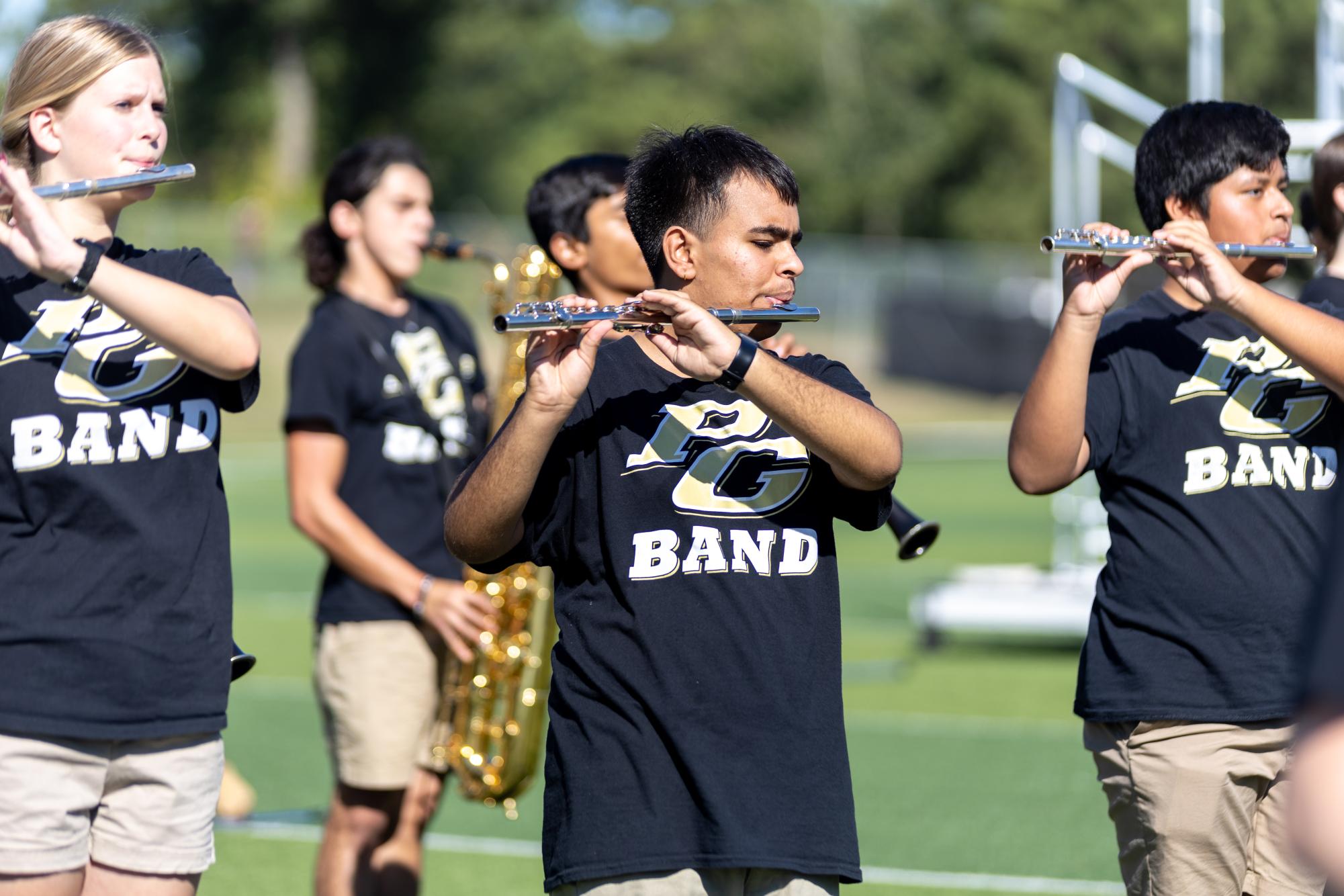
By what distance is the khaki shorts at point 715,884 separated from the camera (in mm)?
2725

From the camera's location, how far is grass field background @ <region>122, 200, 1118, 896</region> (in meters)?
5.79

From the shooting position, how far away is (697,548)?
9.34 ft

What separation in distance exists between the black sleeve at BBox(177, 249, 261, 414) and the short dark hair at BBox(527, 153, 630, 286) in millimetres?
1245

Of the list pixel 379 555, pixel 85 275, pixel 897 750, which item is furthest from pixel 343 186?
pixel 897 750

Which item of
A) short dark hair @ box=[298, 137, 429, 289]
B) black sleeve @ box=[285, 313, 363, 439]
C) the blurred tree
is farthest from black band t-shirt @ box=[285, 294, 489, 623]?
the blurred tree

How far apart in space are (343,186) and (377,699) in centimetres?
150

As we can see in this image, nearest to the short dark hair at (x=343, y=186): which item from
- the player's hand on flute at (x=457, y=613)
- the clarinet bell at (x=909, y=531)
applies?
the player's hand on flute at (x=457, y=613)

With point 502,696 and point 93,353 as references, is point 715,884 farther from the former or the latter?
point 502,696

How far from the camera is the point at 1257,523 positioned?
10.9ft

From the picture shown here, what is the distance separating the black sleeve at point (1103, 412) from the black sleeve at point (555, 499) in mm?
1070

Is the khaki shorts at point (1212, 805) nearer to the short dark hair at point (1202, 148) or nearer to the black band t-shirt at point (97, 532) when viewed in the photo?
the short dark hair at point (1202, 148)

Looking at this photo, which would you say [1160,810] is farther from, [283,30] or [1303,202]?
[283,30]

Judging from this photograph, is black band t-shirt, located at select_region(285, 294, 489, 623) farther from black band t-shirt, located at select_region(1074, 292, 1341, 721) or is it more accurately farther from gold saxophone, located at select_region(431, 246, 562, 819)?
black band t-shirt, located at select_region(1074, 292, 1341, 721)

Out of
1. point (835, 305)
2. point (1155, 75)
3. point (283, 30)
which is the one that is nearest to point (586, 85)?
point (283, 30)
